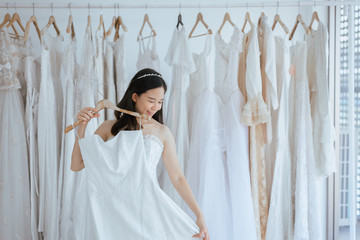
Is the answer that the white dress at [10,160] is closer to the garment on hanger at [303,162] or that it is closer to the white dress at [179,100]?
the white dress at [179,100]

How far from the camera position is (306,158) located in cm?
232

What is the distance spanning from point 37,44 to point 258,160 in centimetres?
180

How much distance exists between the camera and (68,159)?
2240mm

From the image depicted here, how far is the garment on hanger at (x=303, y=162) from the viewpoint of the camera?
7.41 ft

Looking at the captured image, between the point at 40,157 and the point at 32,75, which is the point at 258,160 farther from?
the point at 32,75

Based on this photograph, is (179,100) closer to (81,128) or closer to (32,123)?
(81,128)

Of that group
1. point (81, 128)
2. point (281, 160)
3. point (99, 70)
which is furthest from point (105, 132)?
point (281, 160)

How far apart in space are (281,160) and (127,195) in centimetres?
105

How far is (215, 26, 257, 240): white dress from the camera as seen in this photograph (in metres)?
2.18

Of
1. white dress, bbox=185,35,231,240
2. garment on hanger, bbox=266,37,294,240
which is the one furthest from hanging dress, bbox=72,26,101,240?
garment on hanger, bbox=266,37,294,240

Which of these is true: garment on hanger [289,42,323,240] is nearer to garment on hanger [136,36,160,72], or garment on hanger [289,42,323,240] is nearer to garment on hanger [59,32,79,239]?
garment on hanger [136,36,160,72]

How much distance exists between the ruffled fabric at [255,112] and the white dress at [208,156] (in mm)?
190

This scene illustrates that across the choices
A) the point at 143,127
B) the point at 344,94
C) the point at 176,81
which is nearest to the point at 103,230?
the point at 143,127

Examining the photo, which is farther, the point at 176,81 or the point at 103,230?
the point at 176,81
